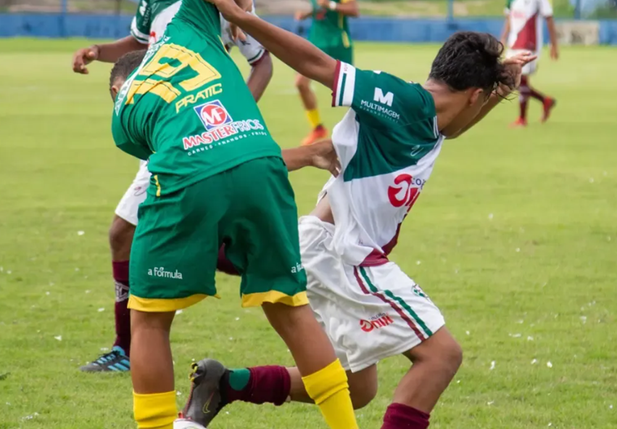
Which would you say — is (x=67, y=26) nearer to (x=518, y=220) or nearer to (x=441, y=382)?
(x=518, y=220)

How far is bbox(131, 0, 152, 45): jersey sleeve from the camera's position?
5.75 meters

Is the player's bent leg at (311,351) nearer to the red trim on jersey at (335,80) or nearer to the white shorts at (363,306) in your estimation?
the white shorts at (363,306)

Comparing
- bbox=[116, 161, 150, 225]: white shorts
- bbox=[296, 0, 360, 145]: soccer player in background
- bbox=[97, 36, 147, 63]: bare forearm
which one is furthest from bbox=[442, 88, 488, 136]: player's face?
bbox=[296, 0, 360, 145]: soccer player in background

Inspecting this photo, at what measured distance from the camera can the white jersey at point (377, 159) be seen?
12.2ft

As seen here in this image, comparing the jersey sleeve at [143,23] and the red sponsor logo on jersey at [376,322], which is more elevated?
the jersey sleeve at [143,23]

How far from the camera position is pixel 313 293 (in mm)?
3961

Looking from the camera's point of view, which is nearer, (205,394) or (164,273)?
(164,273)

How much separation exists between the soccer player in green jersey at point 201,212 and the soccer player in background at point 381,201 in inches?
11.0

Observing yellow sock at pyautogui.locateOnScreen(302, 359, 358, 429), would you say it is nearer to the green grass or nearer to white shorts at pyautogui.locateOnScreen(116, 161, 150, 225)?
the green grass

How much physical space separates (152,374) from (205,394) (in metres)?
0.79

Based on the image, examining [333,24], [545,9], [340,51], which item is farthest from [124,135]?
[545,9]

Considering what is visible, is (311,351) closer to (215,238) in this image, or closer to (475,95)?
(215,238)

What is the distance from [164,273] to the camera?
3336 millimetres

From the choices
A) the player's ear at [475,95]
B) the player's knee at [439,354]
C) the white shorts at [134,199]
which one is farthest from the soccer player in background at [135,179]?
the player's knee at [439,354]
